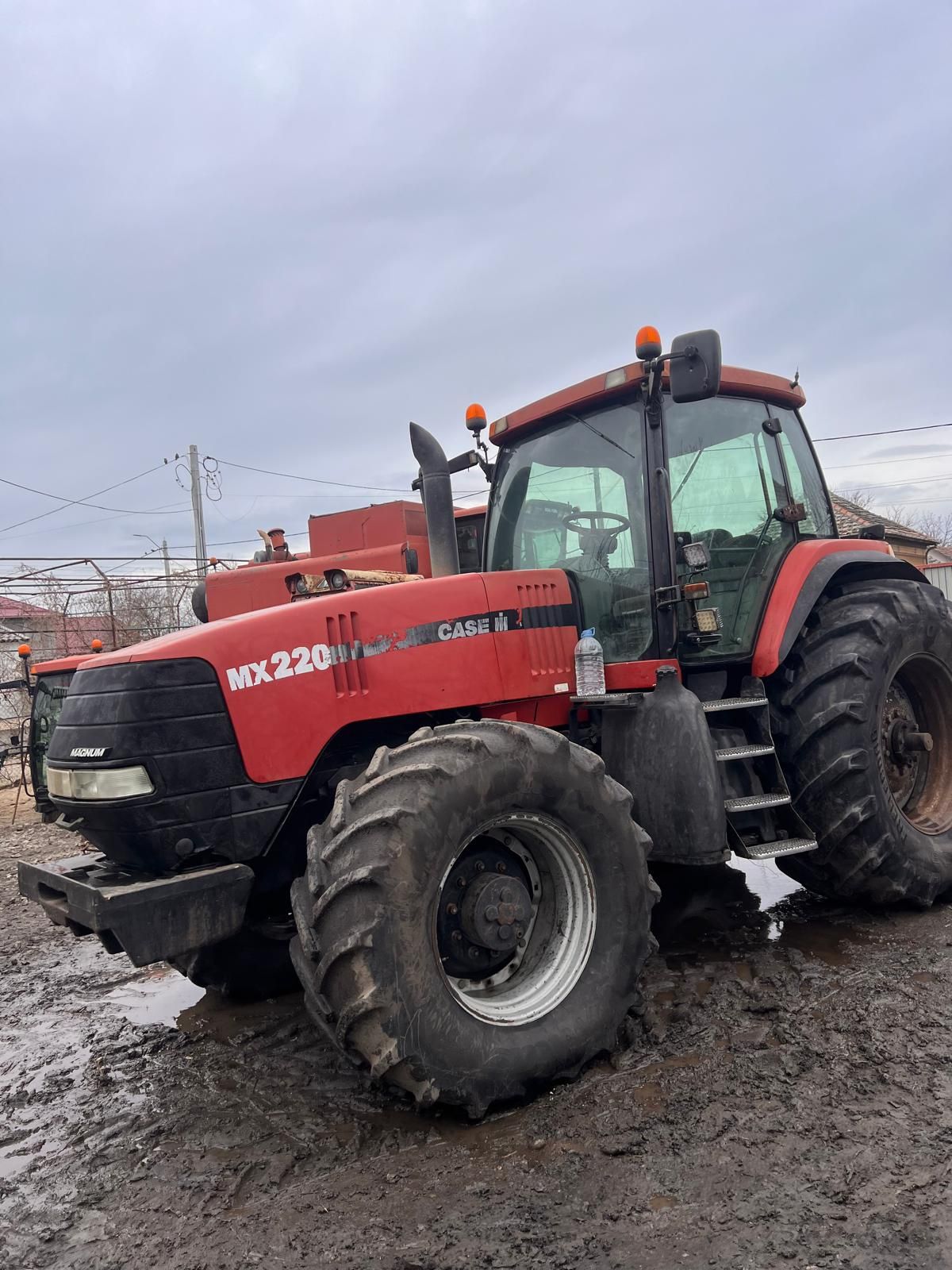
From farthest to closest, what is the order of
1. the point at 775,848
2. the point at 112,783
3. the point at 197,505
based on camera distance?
the point at 197,505 → the point at 775,848 → the point at 112,783

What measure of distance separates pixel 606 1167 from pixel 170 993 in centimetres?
257

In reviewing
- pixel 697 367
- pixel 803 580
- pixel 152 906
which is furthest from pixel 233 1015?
pixel 697 367

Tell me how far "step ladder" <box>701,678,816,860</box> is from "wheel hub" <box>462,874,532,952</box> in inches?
45.8

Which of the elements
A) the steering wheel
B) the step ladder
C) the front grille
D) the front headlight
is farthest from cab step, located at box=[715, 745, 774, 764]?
the front headlight

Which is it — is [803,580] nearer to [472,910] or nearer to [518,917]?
[518,917]

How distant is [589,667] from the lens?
375 cm

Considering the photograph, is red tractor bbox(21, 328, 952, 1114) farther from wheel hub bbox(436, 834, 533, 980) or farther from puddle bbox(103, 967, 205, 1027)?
puddle bbox(103, 967, 205, 1027)

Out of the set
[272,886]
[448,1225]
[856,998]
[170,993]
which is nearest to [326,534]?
[170,993]

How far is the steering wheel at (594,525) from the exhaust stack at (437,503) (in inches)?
21.8

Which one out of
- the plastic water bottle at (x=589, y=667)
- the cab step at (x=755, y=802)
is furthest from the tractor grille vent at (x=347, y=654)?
the cab step at (x=755, y=802)

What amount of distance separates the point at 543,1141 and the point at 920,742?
113 inches

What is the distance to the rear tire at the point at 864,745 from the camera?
4.03 meters

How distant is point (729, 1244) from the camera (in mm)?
2119

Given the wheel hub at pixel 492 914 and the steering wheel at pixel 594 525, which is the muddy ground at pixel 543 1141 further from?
the steering wheel at pixel 594 525
